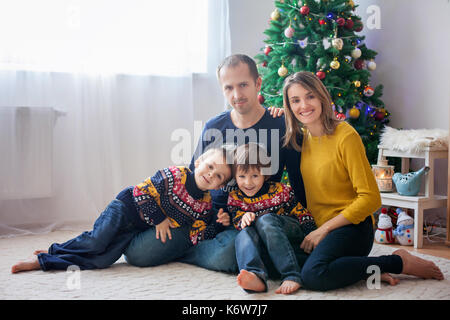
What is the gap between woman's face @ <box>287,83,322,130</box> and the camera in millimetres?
1700

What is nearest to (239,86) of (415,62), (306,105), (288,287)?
(306,105)

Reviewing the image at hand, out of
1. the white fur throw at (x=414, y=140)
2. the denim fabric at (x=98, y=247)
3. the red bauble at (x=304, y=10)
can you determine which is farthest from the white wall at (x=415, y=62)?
the denim fabric at (x=98, y=247)

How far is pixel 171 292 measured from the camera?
4.87 ft

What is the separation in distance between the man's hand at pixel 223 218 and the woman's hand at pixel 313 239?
0.32m

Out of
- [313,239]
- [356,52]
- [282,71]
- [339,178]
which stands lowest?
[313,239]

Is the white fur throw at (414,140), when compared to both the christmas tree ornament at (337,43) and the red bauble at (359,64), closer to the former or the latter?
the red bauble at (359,64)

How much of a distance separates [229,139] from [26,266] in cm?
98

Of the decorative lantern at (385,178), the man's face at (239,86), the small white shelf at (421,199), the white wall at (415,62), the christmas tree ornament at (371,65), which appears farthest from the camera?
the christmas tree ornament at (371,65)

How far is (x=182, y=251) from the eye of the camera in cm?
183

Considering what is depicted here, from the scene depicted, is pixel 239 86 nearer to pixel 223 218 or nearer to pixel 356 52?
pixel 223 218

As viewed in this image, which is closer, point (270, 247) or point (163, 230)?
point (270, 247)

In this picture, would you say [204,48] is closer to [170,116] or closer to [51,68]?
[170,116]

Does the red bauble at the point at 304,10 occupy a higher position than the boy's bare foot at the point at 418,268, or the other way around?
the red bauble at the point at 304,10

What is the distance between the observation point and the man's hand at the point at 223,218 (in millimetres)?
1762
